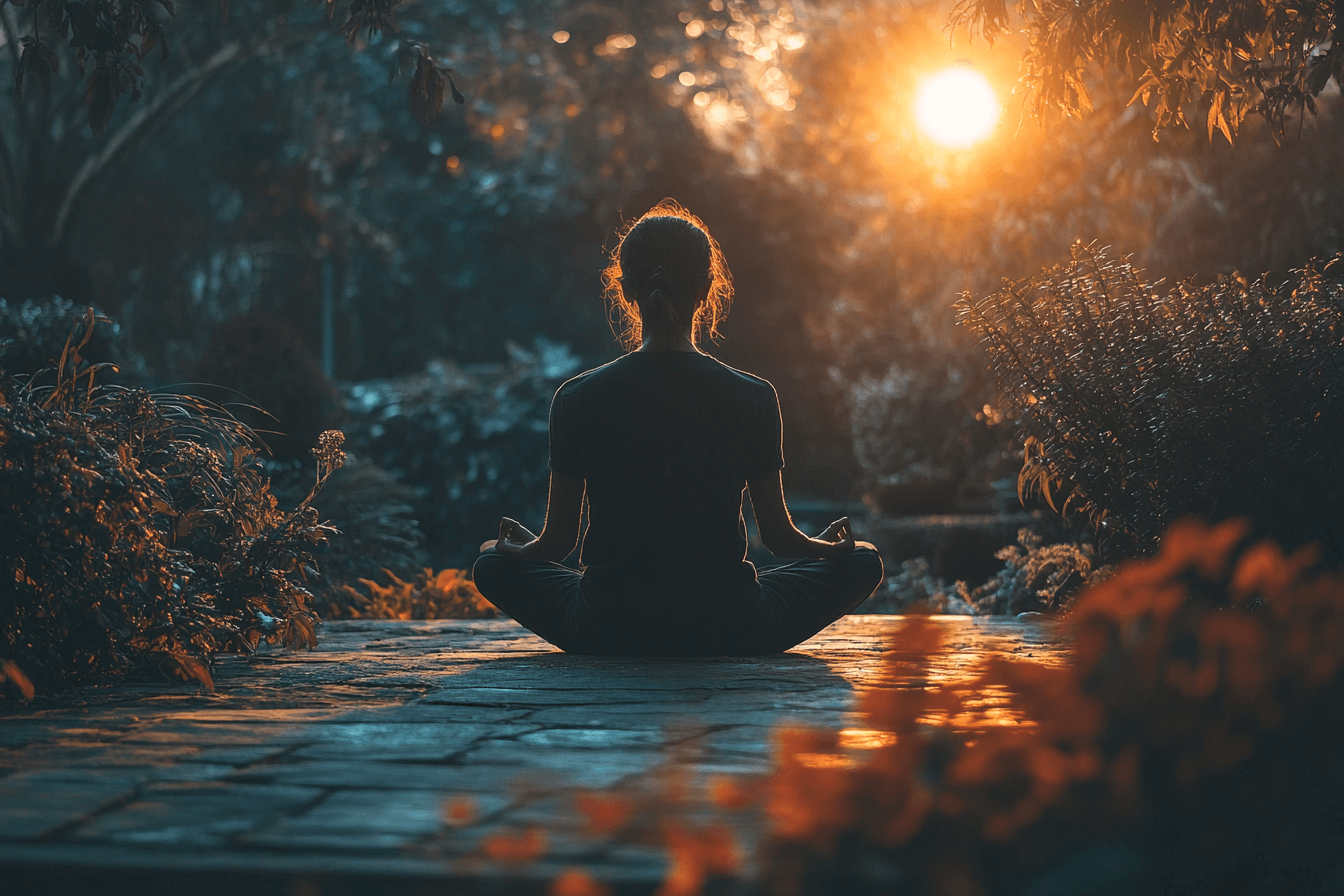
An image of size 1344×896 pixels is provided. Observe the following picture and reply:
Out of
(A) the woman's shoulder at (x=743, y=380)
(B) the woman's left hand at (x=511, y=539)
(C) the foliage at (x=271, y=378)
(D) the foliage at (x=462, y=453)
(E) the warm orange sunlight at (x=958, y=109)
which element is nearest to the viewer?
(A) the woman's shoulder at (x=743, y=380)

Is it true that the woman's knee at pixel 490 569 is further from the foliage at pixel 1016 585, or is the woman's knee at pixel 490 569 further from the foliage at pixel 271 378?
the foliage at pixel 271 378

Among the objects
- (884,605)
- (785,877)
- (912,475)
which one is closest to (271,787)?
(785,877)

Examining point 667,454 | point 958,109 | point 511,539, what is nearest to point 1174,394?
point 667,454

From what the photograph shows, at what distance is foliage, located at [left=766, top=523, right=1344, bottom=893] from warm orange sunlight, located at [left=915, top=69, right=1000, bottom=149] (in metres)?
9.58

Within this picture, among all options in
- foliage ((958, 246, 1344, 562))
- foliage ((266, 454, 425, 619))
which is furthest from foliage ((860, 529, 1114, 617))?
foliage ((266, 454, 425, 619))

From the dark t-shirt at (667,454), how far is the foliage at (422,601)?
12.2 feet

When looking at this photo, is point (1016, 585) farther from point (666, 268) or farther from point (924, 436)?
point (924, 436)

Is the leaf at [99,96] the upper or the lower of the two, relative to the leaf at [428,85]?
lower

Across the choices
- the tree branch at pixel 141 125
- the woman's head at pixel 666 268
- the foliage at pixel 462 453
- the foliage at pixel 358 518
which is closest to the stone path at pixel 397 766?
the woman's head at pixel 666 268

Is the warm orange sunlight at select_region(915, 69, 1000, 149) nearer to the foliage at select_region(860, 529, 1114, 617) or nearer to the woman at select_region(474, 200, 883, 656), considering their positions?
the foliage at select_region(860, 529, 1114, 617)

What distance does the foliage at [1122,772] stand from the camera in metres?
1.67

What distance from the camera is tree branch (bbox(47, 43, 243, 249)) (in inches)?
495

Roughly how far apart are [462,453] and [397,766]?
10.7 m

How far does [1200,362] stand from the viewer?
188 inches
